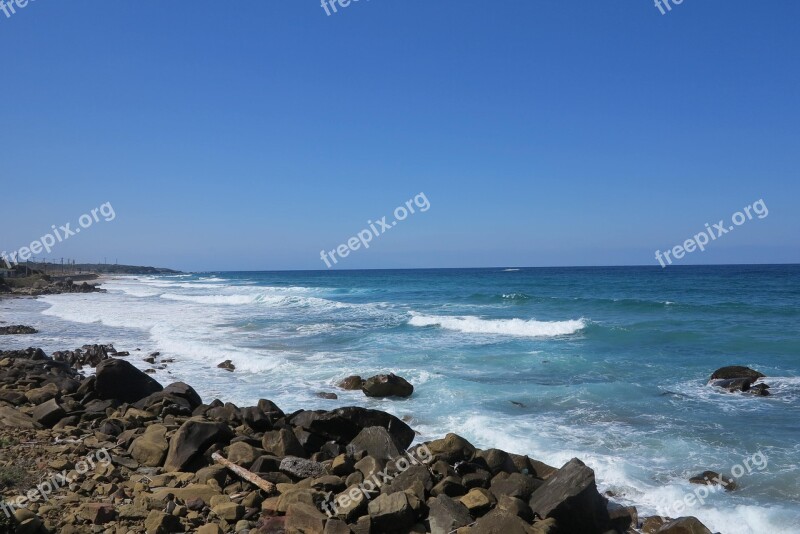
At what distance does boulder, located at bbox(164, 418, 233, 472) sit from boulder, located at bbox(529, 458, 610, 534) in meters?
4.36

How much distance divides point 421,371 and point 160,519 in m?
10.7

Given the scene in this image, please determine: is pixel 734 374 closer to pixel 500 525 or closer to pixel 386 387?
pixel 386 387

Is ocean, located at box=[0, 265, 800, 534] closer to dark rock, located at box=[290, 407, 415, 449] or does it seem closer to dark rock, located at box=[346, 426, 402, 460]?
dark rock, located at box=[290, 407, 415, 449]

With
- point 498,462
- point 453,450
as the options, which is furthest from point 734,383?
point 453,450

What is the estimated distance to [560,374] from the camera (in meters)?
15.8

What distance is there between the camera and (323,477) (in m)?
6.79

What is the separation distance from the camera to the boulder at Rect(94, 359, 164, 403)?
35.3 feet

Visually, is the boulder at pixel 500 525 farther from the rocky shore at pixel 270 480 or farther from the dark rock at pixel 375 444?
the dark rock at pixel 375 444

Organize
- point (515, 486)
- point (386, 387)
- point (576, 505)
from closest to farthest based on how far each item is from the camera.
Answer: point (576, 505)
point (515, 486)
point (386, 387)

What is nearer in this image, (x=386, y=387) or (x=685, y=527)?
(x=685, y=527)

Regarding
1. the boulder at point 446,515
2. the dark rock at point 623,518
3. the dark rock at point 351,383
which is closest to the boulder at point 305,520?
the boulder at point 446,515

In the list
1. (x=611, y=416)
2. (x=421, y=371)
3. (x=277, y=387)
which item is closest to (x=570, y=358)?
(x=421, y=371)

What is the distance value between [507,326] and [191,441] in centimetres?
2111

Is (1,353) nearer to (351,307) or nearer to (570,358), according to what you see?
(570,358)
